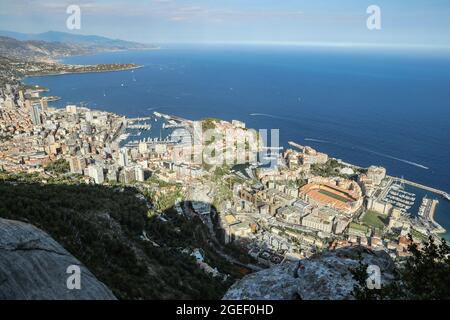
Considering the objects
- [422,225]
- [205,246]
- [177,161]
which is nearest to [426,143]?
[422,225]

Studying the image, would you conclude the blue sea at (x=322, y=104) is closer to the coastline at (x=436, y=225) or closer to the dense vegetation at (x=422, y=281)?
the coastline at (x=436, y=225)

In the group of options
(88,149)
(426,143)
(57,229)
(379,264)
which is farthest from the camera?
(426,143)

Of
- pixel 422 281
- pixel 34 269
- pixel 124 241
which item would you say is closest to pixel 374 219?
pixel 124 241

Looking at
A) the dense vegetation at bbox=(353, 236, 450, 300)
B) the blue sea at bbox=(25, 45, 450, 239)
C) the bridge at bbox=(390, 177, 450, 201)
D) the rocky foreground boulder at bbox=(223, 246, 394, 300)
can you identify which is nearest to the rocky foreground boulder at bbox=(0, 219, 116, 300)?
the rocky foreground boulder at bbox=(223, 246, 394, 300)

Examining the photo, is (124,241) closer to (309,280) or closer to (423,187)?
(309,280)

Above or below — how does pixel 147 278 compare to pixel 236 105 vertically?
below
